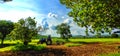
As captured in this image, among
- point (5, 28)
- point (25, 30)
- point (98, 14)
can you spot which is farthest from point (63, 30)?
point (98, 14)

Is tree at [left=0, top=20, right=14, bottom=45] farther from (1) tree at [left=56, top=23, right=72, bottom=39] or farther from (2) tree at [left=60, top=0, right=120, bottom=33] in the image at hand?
(2) tree at [left=60, top=0, right=120, bottom=33]

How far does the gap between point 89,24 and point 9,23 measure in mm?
93873

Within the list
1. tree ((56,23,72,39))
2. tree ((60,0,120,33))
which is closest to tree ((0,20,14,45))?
tree ((56,23,72,39))

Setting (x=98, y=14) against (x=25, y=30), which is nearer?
(x=98, y=14)

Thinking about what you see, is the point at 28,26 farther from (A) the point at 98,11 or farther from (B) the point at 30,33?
(A) the point at 98,11

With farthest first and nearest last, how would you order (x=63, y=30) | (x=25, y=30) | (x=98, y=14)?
(x=63, y=30)
(x=25, y=30)
(x=98, y=14)

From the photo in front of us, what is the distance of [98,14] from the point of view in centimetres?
3291

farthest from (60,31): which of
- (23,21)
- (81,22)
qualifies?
(81,22)

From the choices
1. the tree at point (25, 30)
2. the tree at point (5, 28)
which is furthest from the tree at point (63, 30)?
the tree at point (25, 30)

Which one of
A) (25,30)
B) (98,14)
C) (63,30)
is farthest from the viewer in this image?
(63,30)

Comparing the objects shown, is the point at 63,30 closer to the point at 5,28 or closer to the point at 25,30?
the point at 5,28

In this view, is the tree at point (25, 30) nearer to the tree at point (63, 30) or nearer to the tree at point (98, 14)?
the tree at point (98, 14)

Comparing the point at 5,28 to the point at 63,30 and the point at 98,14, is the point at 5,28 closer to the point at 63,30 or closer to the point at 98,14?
the point at 63,30

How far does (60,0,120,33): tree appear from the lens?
32156mm
